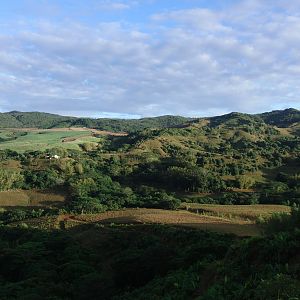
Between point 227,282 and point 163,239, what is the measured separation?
75.8ft

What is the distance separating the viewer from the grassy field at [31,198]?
253ft

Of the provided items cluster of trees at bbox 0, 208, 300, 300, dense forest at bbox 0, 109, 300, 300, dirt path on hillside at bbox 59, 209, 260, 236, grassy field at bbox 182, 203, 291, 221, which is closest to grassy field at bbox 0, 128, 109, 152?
dense forest at bbox 0, 109, 300, 300

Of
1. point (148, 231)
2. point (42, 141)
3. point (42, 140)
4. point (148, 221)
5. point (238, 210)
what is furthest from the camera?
point (42, 140)

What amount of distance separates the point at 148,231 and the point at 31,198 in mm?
42095

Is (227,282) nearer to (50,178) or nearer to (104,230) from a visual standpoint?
(104,230)

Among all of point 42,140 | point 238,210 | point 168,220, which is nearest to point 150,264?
point 168,220

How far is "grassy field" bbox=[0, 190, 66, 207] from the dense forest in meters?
1.63

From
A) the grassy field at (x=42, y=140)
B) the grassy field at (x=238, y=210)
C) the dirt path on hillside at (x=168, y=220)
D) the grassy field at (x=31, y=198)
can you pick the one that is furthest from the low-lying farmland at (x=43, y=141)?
the grassy field at (x=238, y=210)

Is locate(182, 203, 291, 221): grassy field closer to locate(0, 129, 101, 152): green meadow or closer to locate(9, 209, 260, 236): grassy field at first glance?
locate(9, 209, 260, 236): grassy field

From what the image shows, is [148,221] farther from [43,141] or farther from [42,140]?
[42,140]

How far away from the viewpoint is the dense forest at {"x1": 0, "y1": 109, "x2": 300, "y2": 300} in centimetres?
2106

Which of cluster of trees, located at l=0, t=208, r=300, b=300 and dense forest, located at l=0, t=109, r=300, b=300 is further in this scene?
dense forest, located at l=0, t=109, r=300, b=300

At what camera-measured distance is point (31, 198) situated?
269 ft

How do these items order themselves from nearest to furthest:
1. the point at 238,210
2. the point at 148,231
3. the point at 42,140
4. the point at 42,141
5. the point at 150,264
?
the point at 150,264
the point at 148,231
the point at 238,210
the point at 42,141
the point at 42,140
